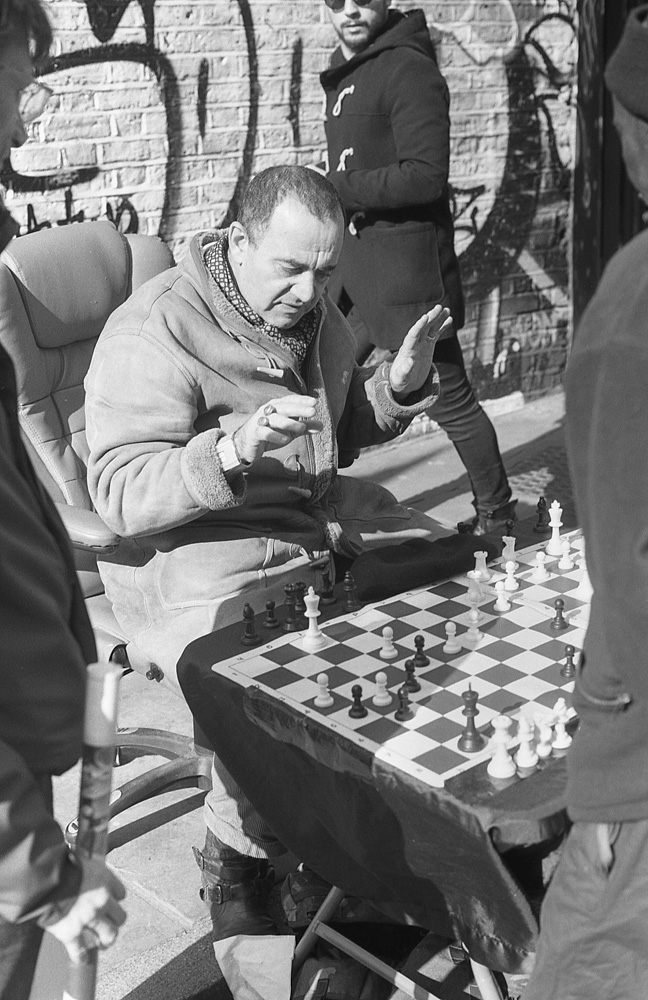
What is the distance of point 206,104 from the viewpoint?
5281mm

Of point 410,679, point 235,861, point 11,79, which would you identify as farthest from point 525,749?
point 11,79

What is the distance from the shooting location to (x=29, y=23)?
5.40ft

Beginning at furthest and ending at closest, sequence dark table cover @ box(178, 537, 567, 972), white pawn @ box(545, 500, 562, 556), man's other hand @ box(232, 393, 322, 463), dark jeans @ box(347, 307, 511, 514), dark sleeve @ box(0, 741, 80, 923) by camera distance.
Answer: dark jeans @ box(347, 307, 511, 514)
white pawn @ box(545, 500, 562, 556)
man's other hand @ box(232, 393, 322, 463)
dark table cover @ box(178, 537, 567, 972)
dark sleeve @ box(0, 741, 80, 923)

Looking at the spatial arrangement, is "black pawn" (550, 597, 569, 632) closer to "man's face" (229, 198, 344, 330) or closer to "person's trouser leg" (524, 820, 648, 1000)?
"person's trouser leg" (524, 820, 648, 1000)

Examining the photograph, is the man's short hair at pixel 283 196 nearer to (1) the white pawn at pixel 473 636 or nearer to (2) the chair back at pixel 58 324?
(2) the chair back at pixel 58 324

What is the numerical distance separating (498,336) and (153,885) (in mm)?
4310

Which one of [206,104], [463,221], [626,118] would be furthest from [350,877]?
[463,221]

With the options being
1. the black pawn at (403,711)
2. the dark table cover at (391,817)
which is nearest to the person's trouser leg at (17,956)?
the dark table cover at (391,817)

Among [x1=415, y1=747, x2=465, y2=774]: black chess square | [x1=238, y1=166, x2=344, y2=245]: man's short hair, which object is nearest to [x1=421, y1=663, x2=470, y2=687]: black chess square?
[x1=415, y1=747, x2=465, y2=774]: black chess square

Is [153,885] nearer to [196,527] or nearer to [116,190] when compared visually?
[196,527]

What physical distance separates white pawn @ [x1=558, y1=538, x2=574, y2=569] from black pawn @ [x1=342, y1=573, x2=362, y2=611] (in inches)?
19.5

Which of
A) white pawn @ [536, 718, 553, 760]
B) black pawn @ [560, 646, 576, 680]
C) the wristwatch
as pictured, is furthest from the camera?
the wristwatch

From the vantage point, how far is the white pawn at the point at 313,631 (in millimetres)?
2350

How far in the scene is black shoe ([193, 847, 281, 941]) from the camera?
2.55 m
